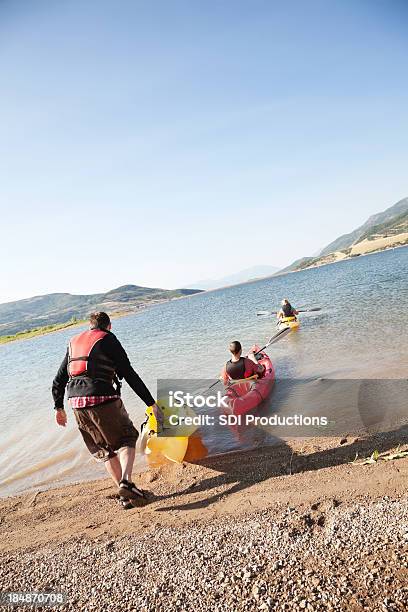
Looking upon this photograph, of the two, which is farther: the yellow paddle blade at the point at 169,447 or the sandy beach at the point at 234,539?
the yellow paddle blade at the point at 169,447

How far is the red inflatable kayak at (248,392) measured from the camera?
9.54 metres

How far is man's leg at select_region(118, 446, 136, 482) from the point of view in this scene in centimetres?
530

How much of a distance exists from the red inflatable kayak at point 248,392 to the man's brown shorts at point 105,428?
4.46 m

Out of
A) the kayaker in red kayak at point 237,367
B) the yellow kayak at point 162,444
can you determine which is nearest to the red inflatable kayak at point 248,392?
the kayaker in red kayak at point 237,367

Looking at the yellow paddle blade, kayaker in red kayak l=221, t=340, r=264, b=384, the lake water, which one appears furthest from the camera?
kayaker in red kayak l=221, t=340, r=264, b=384

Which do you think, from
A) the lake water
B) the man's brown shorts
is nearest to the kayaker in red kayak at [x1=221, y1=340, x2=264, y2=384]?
the lake water

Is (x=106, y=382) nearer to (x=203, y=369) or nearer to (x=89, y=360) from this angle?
(x=89, y=360)

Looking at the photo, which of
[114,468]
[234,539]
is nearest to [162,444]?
[114,468]

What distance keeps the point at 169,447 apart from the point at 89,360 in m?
2.98

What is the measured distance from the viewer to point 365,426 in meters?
7.47

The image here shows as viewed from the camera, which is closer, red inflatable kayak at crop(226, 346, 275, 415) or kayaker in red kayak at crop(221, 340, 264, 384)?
red inflatable kayak at crop(226, 346, 275, 415)

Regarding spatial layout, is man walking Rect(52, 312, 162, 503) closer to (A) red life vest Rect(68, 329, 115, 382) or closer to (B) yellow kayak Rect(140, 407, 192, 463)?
(A) red life vest Rect(68, 329, 115, 382)

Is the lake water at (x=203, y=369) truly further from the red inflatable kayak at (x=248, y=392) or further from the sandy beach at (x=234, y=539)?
the sandy beach at (x=234, y=539)

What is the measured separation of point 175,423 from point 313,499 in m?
3.54
